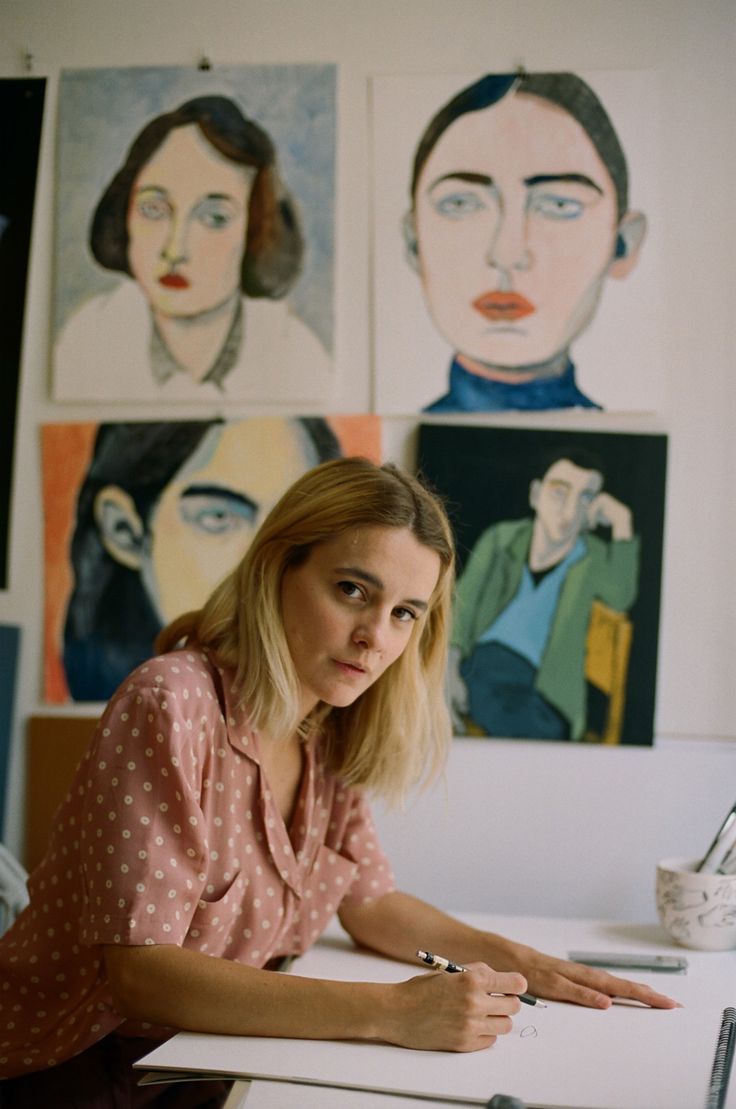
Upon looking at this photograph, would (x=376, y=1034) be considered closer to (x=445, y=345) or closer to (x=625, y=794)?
(x=625, y=794)

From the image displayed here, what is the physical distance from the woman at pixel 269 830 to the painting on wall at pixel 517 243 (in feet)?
1.53

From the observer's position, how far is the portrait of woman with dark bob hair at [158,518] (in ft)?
5.52

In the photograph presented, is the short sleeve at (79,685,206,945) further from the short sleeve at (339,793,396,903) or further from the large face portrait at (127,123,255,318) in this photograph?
the large face portrait at (127,123,255,318)

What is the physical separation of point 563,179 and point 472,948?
106cm

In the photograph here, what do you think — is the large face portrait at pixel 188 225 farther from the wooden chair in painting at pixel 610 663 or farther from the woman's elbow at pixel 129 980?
the woman's elbow at pixel 129 980

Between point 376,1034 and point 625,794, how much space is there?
75 cm

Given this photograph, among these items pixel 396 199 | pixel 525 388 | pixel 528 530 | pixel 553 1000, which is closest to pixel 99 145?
pixel 396 199

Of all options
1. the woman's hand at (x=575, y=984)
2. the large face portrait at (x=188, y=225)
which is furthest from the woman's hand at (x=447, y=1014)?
the large face portrait at (x=188, y=225)

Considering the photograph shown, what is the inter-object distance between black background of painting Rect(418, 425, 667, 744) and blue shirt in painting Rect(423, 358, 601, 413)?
0.11 ft

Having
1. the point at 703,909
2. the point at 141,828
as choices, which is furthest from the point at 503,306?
the point at 141,828

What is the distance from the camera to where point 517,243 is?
164 centimetres

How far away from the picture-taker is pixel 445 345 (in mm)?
1647

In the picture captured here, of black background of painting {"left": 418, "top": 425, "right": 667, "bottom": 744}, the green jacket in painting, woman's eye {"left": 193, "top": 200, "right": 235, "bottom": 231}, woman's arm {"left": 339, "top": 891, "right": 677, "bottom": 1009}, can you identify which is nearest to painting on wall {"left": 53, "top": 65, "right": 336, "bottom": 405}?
woman's eye {"left": 193, "top": 200, "right": 235, "bottom": 231}

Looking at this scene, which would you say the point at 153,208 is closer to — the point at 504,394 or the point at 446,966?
the point at 504,394
